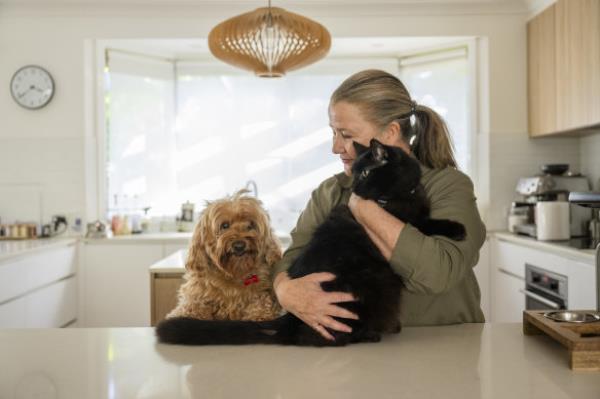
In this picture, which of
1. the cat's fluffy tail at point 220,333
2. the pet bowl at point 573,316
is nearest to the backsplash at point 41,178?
the cat's fluffy tail at point 220,333

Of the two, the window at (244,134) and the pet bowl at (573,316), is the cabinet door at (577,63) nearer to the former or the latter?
the window at (244,134)

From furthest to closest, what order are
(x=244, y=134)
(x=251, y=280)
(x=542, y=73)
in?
(x=244, y=134) → (x=542, y=73) → (x=251, y=280)

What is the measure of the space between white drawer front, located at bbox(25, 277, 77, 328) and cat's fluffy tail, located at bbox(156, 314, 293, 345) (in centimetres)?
299

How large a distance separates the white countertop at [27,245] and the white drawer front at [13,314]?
304 mm

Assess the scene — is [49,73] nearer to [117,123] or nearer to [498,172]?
[117,123]

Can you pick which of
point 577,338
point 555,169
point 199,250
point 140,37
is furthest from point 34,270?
point 555,169

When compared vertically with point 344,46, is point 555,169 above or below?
below

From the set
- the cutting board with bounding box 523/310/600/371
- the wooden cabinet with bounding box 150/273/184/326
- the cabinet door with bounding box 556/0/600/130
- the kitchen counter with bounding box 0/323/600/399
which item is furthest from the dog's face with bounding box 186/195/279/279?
the cabinet door with bounding box 556/0/600/130

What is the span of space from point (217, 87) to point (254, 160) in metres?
0.79

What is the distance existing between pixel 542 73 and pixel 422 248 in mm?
3615

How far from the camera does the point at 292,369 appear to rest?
1020mm

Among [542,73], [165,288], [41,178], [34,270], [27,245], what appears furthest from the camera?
[41,178]

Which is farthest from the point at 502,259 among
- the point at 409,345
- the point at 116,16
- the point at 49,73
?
the point at 49,73

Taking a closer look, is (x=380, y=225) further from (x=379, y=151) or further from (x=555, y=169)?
(x=555, y=169)
